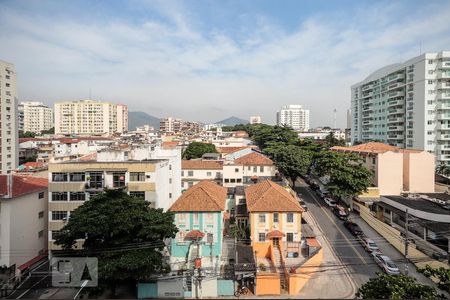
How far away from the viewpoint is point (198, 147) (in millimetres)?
48406

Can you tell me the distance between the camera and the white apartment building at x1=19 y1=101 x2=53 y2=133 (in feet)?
359

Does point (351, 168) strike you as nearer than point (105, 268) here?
No

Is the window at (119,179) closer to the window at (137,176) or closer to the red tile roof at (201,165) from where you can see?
the window at (137,176)

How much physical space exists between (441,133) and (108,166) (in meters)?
46.0

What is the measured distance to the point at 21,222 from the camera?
65.7 ft

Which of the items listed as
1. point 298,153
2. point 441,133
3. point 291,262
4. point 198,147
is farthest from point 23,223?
point 441,133

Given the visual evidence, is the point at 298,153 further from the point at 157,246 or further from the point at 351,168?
the point at 157,246

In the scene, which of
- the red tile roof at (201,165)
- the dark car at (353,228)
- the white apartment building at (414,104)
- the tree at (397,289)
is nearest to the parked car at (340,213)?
the dark car at (353,228)

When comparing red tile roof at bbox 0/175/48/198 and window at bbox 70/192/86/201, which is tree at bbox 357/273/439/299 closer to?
window at bbox 70/192/86/201

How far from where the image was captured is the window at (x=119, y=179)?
818 inches

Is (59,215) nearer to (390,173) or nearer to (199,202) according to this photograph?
(199,202)

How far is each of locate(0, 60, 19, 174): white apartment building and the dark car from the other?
47.4m

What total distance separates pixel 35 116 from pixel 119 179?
111601 mm

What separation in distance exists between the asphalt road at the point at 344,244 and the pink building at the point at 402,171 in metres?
6.71
